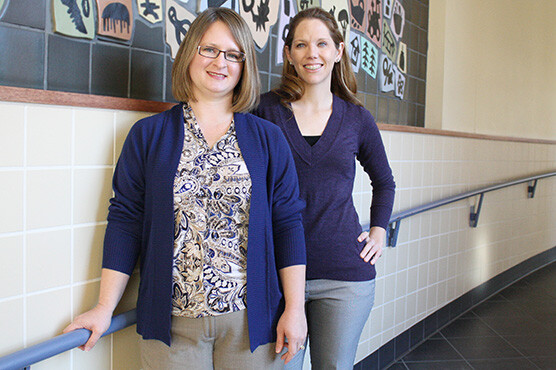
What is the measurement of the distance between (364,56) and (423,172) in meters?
0.85

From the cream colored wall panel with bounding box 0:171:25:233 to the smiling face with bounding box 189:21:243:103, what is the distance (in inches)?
19.5

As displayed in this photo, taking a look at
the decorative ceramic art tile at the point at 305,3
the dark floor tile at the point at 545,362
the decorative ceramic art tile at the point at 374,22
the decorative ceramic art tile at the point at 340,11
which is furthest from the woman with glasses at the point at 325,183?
the dark floor tile at the point at 545,362

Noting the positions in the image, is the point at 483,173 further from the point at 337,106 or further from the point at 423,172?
the point at 337,106

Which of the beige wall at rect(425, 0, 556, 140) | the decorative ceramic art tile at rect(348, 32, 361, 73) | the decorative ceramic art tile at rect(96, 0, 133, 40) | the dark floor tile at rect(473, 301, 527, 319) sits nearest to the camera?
the decorative ceramic art tile at rect(96, 0, 133, 40)

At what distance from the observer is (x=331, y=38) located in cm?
163

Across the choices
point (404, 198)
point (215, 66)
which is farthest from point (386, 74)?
point (215, 66)

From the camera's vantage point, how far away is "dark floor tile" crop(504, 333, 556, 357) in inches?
126

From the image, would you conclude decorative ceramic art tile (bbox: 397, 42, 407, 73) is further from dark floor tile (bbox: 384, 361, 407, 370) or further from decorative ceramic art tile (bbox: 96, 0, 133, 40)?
decorative ceramic art tile (bbox: 96, 0, 133, 40)

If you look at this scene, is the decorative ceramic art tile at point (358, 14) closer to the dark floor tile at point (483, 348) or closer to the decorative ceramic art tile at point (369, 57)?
the decorative ceramic art tile at point (369, 57)

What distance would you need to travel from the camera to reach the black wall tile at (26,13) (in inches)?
53.2

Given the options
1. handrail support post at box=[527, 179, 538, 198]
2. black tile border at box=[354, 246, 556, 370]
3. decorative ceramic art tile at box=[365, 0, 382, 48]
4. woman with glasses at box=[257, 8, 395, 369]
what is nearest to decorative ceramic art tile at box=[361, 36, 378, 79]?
decorative ceramic art tile at box=[365, 0, 382, 48]

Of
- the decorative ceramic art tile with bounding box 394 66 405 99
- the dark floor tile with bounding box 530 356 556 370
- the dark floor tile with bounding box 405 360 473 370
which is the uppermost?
the decorative ceramic art tile with bounding box 394 66 405 99

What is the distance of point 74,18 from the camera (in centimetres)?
149

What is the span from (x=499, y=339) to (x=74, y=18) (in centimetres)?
322
